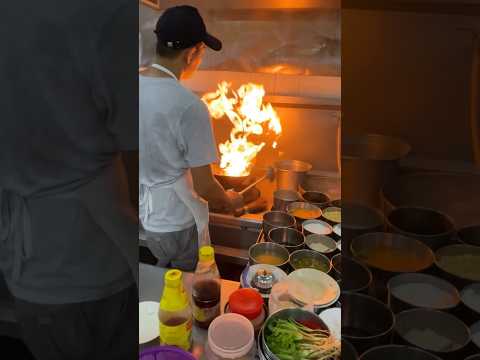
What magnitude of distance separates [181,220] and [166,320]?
163mm

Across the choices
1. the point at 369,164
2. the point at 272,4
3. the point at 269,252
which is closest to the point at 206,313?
the point at 269,252

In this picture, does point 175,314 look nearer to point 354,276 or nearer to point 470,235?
point 354,276

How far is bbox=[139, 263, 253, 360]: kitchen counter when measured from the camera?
579mm

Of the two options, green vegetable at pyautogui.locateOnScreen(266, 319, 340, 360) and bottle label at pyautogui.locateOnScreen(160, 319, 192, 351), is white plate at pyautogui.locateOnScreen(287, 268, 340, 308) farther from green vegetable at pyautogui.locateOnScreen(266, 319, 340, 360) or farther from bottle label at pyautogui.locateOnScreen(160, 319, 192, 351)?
bottle label at pyautogui.locateOnScreen(160, 319, 192, 351)

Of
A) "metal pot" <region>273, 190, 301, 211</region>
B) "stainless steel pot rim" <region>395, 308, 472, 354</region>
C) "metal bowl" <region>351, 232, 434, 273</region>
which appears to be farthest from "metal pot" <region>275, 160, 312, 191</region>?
"stainless steel pot rim" <region>395, 308, 472, 354</region>

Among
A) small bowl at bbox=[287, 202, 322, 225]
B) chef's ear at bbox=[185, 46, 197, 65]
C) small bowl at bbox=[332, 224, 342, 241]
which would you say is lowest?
small bowl at bbox=[332, 224, 342, 241]

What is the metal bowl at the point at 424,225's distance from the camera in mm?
468

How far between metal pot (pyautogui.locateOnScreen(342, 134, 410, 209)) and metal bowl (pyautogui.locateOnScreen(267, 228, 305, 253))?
3.8 inches

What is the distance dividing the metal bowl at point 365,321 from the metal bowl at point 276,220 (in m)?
0.13

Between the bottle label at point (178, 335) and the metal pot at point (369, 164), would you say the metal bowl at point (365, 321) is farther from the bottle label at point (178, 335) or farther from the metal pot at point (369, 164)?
the bottle label at point (178, 335)

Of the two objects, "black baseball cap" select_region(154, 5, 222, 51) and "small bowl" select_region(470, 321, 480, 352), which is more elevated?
"black baseball cap" select_region(154, 5, 222, 51)

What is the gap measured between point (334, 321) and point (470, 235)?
0.22 metres

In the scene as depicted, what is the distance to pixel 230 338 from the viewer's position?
55cm

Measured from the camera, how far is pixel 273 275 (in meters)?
0.55
